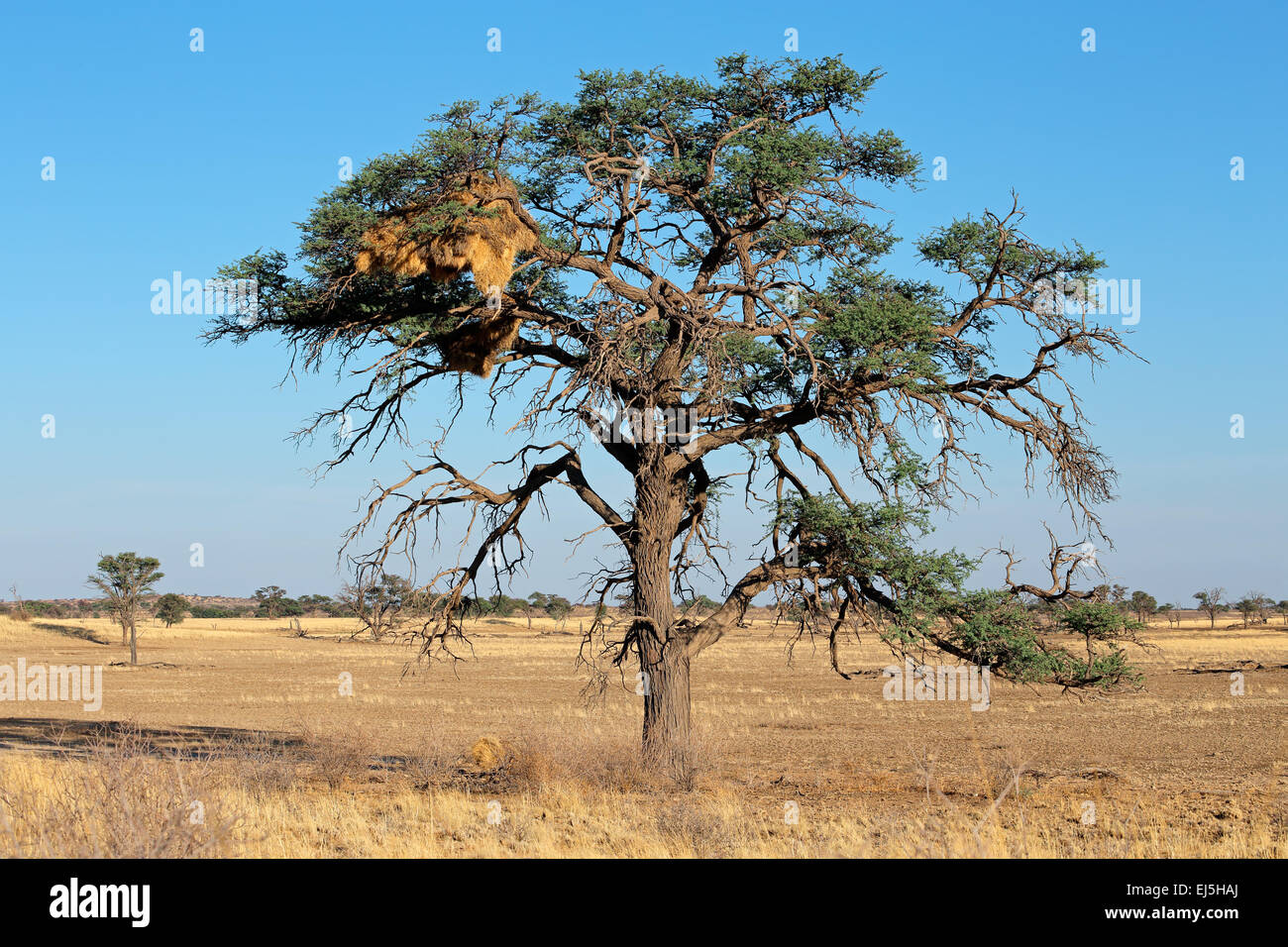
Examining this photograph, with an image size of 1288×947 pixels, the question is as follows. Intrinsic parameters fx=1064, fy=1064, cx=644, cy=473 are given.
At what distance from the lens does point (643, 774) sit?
15062mm

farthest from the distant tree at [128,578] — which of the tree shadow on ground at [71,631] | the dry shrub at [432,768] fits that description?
the dry shrub at [432,768]

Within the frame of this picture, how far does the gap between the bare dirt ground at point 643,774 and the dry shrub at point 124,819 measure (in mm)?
29

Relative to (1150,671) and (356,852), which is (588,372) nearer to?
(356,852)

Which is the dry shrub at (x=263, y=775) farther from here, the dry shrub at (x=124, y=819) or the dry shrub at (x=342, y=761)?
the dry shrub at (x=124, y=819)

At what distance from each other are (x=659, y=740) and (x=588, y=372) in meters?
5.57

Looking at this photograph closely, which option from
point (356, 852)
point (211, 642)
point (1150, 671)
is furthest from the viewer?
point (211, 642)

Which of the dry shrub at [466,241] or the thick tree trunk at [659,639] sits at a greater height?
the dry shrub at [466,241]

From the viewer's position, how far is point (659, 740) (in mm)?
15188

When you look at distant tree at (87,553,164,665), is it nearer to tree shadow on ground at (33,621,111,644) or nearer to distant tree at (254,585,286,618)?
tree shadow on ground at (33,621,111,644)

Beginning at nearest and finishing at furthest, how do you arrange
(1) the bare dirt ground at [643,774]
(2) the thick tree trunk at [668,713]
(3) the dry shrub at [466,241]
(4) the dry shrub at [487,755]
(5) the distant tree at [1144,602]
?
(1) the bare dirt ground at [643,774]
(3) the dry shrub at [466,241]
(2) the thick tree trunk at [668,713]
(4) the dry shrub at [487,755]
(5) the distant tree at [1144,602]

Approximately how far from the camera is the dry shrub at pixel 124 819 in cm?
778

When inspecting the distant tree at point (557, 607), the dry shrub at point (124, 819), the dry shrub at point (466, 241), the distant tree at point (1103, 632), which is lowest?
the distant tree at point (557, 607)

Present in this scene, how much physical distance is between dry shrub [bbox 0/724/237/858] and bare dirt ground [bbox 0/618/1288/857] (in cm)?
3
